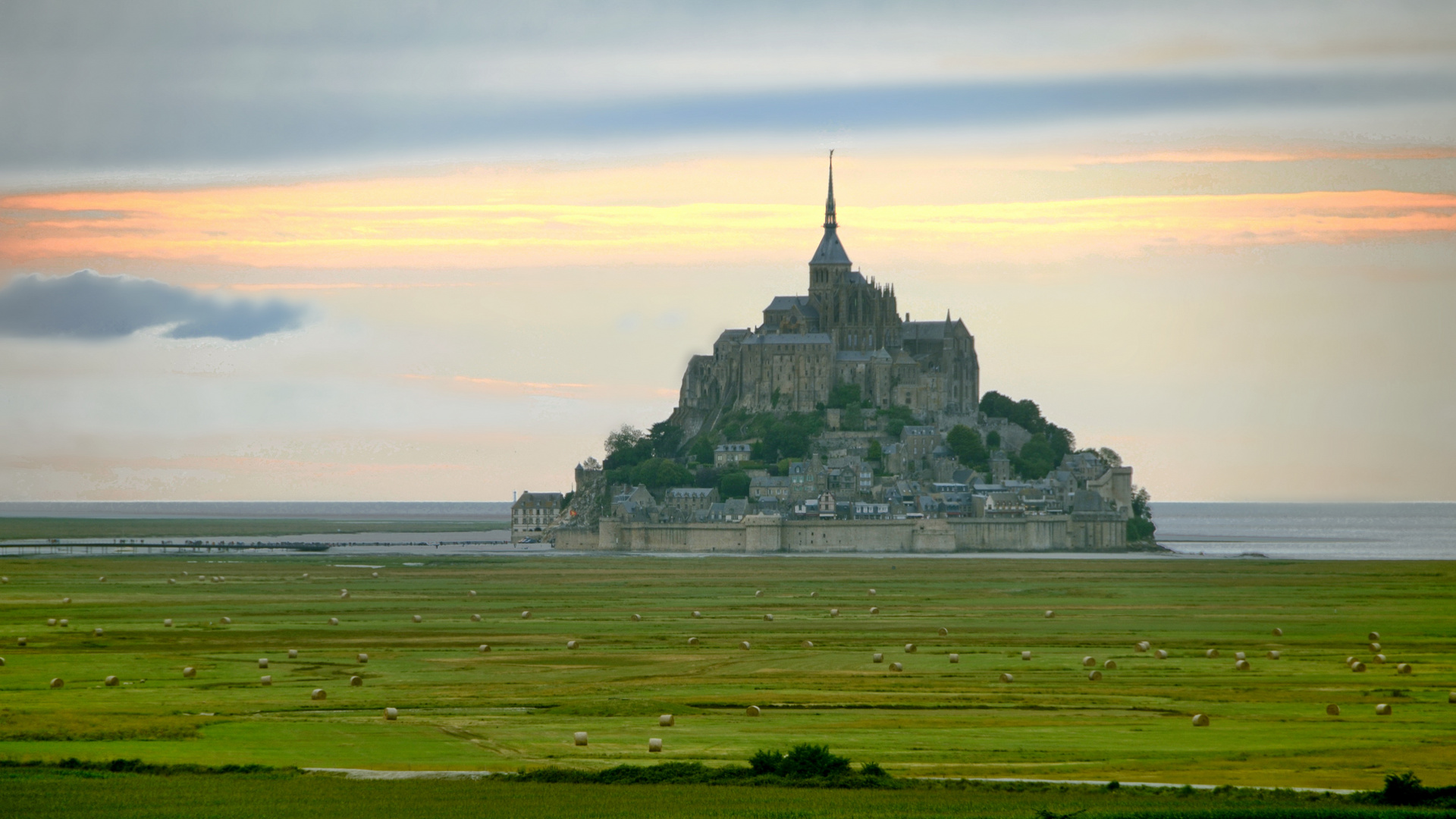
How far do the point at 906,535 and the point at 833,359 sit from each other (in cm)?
2855

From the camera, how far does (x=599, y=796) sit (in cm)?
3012

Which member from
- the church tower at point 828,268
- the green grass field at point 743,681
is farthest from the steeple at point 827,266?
the green grass field at point 743,681

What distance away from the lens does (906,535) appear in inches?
6506

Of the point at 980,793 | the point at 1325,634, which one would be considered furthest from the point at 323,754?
the point at 1325,634

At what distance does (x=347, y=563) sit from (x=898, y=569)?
37441mm

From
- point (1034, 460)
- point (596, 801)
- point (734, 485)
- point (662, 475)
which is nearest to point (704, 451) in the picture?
point (662, 475)

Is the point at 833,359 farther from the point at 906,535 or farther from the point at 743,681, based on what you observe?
the point at 743,681

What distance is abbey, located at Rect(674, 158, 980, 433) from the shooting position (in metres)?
187

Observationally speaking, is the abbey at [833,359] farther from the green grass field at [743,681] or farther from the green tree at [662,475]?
the green grass field at [743,681]

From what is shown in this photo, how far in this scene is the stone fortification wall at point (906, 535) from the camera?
16488 centimetres

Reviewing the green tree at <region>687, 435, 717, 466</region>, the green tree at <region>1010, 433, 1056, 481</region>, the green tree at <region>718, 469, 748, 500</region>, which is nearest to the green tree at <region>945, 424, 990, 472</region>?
the green tree at <region>1010, 433, 1056, 481</region>

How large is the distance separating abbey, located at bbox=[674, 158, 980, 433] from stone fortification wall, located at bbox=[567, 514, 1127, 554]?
71.1 ft

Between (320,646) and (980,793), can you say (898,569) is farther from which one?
(980,793)

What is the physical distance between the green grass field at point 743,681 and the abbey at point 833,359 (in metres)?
95.1
